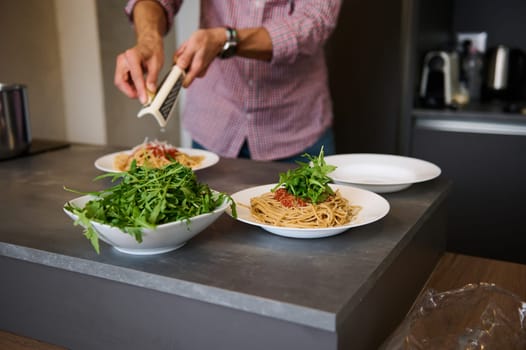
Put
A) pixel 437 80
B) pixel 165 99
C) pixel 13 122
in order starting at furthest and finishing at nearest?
pixel 437 80
pixel 13 122
pixel 165 99

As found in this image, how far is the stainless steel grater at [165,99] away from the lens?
1.21 meters

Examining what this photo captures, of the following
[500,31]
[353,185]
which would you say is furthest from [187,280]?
[500,31]

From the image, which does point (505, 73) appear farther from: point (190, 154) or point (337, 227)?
point (337, 227)

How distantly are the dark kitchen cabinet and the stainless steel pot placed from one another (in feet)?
5.24

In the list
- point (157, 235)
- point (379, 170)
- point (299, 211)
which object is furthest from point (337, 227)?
point (379, 170)

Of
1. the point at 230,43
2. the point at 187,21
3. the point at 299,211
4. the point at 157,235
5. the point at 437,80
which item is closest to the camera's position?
the point at 157,235

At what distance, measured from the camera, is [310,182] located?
99 centimetres

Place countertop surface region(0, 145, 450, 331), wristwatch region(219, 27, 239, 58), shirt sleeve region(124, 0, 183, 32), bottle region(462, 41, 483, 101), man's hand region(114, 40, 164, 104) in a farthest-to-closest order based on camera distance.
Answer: bottle region(462, 41, 483, 101) → shirt sleeve region(124, 0, 183, 32) → wristwatch region(219, 27, 239, 58) → man's hand region(114, 40, 164, 104) → countertop surface region(0, 145, 450, 331)

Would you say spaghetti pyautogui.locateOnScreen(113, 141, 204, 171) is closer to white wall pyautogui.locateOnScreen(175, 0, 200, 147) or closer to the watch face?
the watch face

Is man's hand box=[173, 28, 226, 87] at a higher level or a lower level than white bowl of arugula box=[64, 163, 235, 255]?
higher

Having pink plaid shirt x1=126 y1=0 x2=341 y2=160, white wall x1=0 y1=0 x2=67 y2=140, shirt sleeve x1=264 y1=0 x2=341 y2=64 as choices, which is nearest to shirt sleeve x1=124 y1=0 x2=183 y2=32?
pink plaid shirt x1=126 y1=0 x2=341 y2=160

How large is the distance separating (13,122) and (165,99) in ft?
2.38

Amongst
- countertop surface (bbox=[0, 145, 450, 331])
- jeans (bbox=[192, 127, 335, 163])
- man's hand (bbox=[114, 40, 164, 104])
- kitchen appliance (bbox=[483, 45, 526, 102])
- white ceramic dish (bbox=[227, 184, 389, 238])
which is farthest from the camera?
kitchen appliance (bbox=[483, 45, 526, 102])

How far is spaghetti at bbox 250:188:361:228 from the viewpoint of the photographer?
94 centimetres
